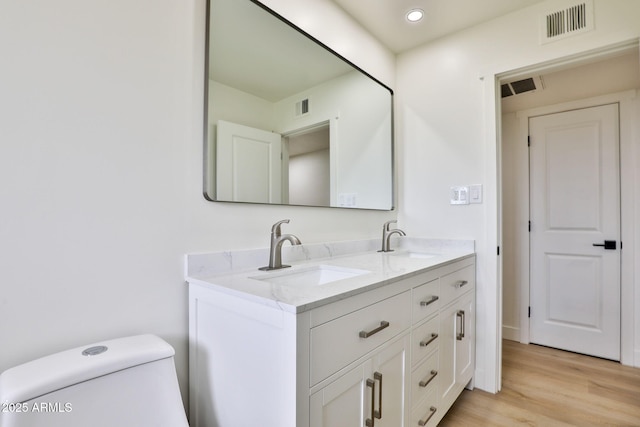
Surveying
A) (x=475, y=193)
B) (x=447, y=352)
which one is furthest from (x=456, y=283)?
(x=475, y=193)

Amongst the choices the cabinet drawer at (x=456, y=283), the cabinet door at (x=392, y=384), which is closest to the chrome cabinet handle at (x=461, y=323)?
the cabinet drawer at (x=456, y=283)

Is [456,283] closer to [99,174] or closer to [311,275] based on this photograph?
[311,275]

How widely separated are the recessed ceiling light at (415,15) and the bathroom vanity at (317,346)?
4.90ft

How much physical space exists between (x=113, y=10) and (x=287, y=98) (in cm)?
75

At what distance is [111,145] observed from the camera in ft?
3.32

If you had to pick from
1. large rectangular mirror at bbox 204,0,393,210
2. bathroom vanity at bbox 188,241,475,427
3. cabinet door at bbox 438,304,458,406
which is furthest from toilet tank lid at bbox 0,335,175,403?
cabinet door at bbox 438,304,458,406

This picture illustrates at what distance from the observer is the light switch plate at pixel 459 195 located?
2068 mm

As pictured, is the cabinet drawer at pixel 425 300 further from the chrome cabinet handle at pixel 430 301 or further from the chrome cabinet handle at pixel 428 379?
the chrome cabinet handle at pixel 428 379

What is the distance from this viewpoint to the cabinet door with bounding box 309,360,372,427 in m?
0.87

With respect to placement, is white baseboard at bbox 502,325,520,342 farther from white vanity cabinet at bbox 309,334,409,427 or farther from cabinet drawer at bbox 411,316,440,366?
white vanity cabinet at bbox 309,334,409,427

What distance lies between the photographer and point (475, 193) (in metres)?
2.03

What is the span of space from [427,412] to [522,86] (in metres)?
2.30

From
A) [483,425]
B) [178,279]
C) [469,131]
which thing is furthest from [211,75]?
[483,425]

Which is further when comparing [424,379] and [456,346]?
[456,346]
